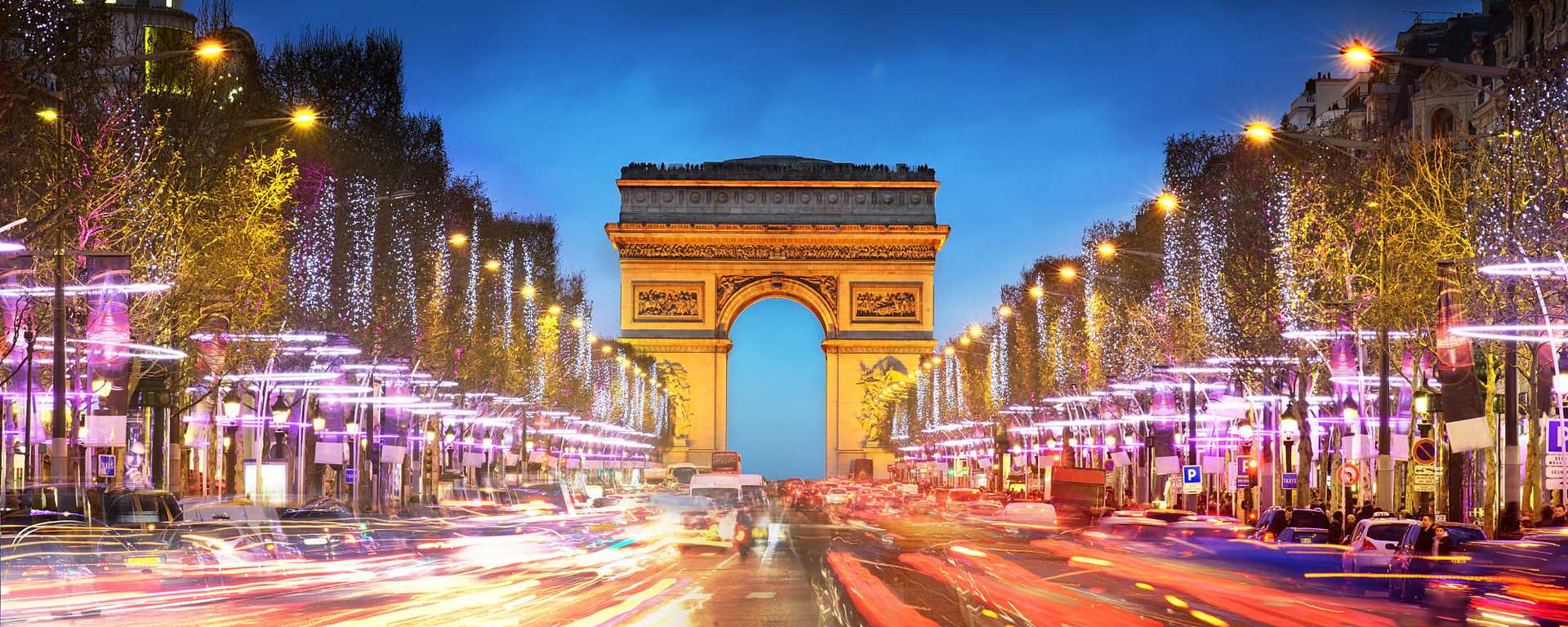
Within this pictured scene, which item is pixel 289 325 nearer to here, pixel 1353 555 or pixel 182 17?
pixel 182 17

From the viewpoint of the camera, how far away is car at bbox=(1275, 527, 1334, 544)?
37031 millimetres

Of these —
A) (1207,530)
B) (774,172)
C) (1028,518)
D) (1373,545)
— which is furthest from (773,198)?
(1373,545)

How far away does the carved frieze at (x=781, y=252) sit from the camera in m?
128

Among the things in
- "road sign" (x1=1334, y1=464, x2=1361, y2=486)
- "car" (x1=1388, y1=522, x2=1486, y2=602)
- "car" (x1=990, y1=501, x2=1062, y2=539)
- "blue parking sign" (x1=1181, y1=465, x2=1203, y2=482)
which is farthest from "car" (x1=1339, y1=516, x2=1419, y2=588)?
"blue parking sign" (x1=1181, y1=465, x2=1203, y2=482)

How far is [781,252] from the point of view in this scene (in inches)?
5094

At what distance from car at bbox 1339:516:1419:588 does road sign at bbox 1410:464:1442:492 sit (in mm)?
10000

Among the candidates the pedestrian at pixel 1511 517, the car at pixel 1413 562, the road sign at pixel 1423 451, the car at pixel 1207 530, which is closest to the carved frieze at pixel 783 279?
the car at pixel 1207 530

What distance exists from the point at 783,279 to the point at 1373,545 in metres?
102

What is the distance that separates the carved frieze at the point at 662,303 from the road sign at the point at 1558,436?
313ft

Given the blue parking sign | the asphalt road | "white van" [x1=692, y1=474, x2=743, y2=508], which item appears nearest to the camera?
the asphalt road

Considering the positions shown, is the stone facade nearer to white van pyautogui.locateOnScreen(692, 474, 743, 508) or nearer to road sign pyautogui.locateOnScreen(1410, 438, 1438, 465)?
white van pyautogui.locateOnScreen(692, 474, 743, 508)

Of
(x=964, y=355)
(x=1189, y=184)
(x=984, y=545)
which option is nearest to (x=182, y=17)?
(x=1189, y=184)

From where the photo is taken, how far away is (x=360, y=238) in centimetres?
5544

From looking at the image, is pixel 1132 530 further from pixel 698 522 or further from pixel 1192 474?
pixel 1192 474
